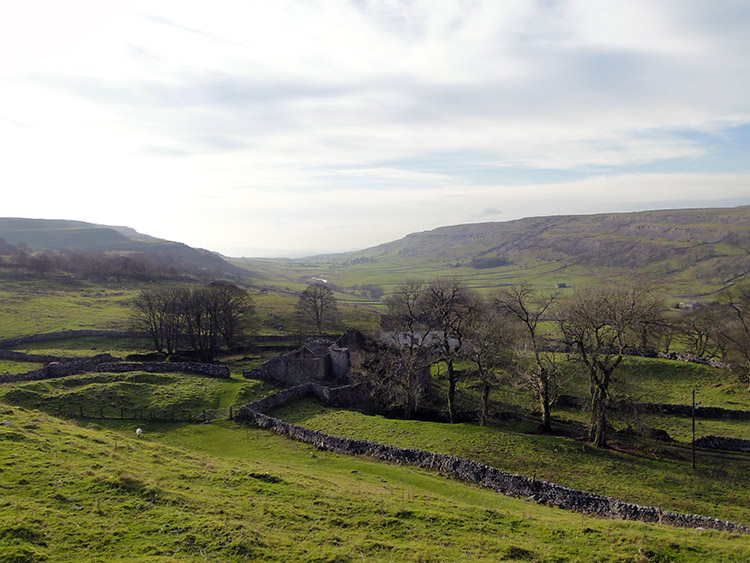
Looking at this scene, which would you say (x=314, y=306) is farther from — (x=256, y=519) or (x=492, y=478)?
(x=256, y=519)

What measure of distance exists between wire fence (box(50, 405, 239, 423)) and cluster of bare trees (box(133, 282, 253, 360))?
20.8 m

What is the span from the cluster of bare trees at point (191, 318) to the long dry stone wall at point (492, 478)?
24.1 meters

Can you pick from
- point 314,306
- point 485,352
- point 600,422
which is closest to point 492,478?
point 600,422

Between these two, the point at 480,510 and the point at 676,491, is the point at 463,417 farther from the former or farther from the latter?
the point at 480,510

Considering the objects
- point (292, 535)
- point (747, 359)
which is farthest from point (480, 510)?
point (747, 359)

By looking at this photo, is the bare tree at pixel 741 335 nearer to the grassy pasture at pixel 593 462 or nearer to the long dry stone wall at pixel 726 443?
the long dry stone wall at pixel 726 443

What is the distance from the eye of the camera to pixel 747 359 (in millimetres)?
43188

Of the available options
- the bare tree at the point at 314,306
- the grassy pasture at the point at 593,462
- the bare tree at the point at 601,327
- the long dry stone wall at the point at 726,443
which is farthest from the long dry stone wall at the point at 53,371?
the long dry stone wall at the point at 726,443

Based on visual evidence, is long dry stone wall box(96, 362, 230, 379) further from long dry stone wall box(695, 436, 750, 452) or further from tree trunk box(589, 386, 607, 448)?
long dry stone wall box(695, 436, 750, 452)

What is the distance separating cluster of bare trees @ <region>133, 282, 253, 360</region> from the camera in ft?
180

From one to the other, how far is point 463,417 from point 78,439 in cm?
2909

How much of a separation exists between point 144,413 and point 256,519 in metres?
21.5

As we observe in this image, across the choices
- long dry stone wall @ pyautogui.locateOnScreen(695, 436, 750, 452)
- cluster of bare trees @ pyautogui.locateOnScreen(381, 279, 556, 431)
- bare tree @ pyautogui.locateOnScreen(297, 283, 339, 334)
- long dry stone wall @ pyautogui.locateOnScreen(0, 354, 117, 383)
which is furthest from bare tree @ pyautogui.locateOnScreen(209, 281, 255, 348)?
long dry stone wall @ pyautogui.locateOnScreen(695, 436, 750, 452)

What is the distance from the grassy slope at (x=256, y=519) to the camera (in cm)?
1312
